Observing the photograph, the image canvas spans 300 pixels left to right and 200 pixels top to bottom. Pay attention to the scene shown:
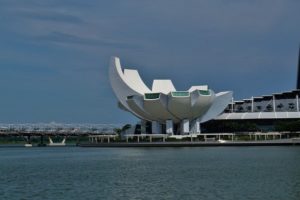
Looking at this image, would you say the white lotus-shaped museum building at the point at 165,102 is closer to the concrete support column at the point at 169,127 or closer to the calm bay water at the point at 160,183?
the concrete support column at the point at 169,127

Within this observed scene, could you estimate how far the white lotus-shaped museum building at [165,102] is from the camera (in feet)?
288

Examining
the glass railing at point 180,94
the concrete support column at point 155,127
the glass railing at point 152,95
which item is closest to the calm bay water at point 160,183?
the glass railing at point 180,94

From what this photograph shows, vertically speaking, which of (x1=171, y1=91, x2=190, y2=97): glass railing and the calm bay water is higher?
(x1=171, y1=91, x2=190, y2=97): glass railing

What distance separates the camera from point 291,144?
78750 mm

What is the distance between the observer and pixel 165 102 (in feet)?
290

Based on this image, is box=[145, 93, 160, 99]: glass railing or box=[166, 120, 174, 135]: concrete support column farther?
box=[166, 120, 174, 135]: concrete support column

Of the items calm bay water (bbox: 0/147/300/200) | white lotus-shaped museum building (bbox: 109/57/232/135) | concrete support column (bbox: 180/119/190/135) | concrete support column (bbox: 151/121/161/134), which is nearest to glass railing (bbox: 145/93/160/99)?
white lotus-shaped museum building (bbox: 109/57/232/135)

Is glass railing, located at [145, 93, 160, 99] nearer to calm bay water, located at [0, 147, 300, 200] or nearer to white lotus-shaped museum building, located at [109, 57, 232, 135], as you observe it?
white lotus-shaped museum building, located at [109, 57, 232, 135]

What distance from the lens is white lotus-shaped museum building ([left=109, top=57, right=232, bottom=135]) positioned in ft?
288

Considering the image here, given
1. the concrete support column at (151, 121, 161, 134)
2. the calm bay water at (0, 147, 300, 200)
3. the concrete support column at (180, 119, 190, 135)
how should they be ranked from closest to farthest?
the calm bay water at (0, 147, 300, 200)
the concrete support column at (180, 119, 190, 135)
the concrete support column at (151, 121, 161, 134)

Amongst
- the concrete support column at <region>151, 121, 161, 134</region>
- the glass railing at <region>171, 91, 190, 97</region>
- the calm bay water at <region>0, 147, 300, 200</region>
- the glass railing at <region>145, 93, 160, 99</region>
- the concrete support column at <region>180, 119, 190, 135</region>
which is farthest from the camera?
the concrete support column at <region>151, 121, 161, 134</region>

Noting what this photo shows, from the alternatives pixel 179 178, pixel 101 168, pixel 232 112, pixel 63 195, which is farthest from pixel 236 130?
pixel 63 195

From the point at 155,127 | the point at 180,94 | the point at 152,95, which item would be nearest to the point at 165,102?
the point at 152,95

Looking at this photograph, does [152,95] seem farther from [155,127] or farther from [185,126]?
[155,127]
